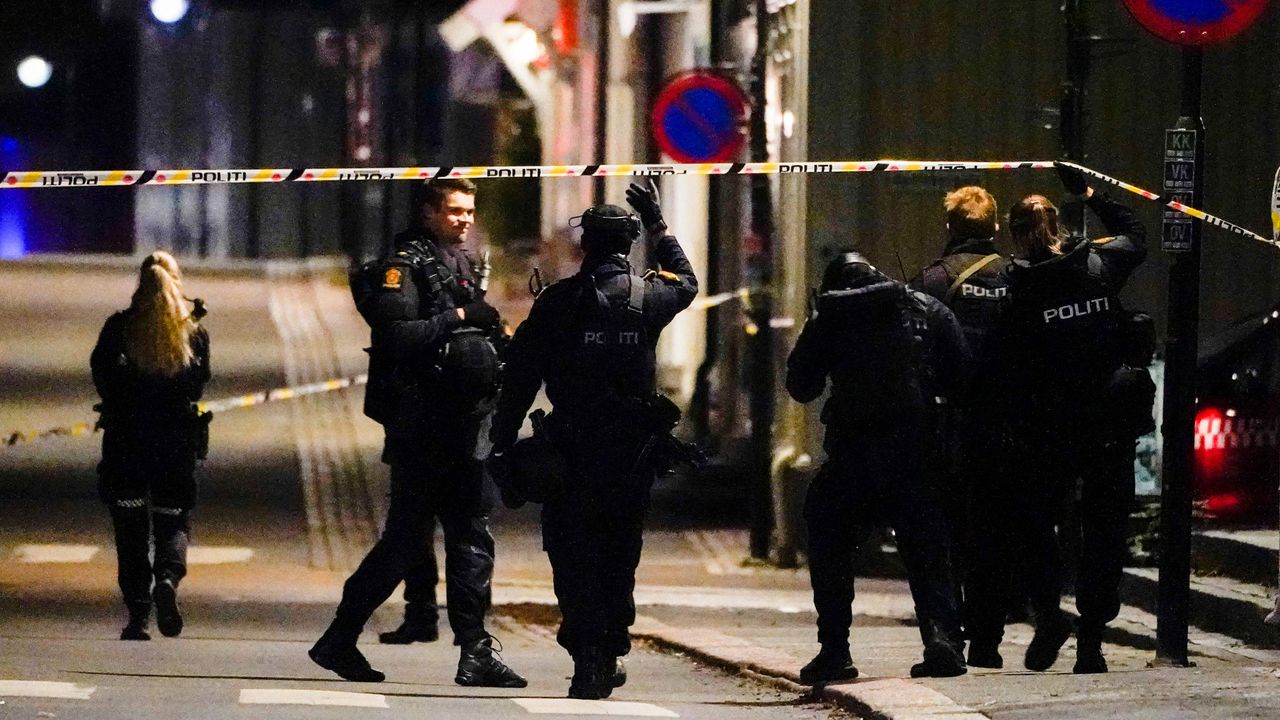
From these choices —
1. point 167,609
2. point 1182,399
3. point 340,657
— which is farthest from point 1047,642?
point 167,609

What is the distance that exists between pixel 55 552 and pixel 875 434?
22.4 ft

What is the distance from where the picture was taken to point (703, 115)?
14.7m

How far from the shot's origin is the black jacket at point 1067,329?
8977 mm

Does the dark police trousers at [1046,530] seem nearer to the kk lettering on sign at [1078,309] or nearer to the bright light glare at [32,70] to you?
the kk lettering on sign at [1078,309]

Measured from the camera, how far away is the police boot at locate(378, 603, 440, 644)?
11.0 metres

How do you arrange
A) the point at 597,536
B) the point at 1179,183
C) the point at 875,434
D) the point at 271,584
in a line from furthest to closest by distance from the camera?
the point at 271,584, the point at 1179,183, the point at 875,434, the point at 597,536

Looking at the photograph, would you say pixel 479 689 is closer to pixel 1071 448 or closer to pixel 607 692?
pixel 607 692

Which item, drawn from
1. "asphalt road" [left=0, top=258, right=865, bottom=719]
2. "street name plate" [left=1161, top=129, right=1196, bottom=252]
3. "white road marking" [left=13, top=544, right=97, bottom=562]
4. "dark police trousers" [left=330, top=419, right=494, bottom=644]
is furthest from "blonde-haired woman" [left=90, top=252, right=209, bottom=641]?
"street name plate" [left=1161, top=129, right=1196, bottom=252]

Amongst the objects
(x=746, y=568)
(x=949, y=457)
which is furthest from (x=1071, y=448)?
(x=746, y=568)

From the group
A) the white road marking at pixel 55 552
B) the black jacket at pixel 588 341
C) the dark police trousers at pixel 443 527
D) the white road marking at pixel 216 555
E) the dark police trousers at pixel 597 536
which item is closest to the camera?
the black jacket at pixel 588 341

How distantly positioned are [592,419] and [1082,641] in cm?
205

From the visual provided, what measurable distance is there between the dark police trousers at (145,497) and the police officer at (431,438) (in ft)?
6.46

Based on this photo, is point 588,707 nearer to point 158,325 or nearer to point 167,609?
point 167,609

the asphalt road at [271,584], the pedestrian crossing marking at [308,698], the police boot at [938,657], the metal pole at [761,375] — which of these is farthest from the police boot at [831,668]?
the metal pole at [761,375]
